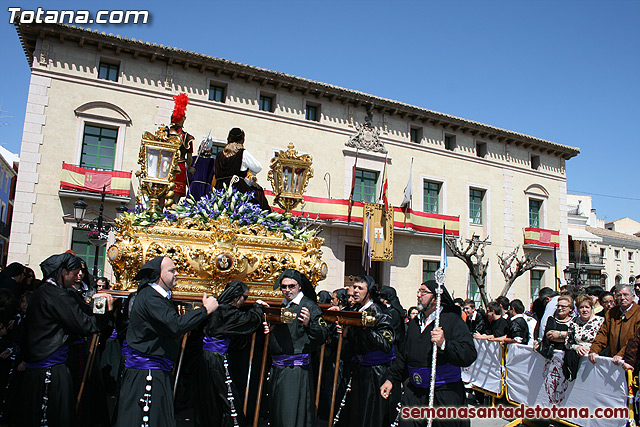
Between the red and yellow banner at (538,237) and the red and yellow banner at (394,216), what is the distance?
4.80 metres

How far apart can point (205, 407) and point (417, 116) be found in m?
20.0

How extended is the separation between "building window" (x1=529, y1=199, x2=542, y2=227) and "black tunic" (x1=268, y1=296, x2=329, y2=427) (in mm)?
24891

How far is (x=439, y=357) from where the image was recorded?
429 centimetres

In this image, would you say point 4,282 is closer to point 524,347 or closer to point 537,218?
point 524,347

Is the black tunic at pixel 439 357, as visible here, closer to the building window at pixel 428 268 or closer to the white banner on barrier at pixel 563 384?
the white banner on barrier at pixel 563 384

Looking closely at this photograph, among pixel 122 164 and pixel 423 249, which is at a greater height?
pixel 122 164

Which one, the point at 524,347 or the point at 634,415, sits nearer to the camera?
the point at 634,415

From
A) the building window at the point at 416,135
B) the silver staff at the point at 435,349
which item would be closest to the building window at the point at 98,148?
the building window at the point at 416,135

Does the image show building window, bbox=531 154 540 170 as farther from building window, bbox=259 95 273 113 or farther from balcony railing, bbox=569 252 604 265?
building window, bbox=259 95 273 113

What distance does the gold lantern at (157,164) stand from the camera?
5.31m

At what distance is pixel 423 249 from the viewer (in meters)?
22.5

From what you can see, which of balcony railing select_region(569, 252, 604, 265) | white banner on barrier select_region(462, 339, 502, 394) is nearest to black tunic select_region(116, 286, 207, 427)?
white banner on barrier select_region(462, 339, 502, 394)

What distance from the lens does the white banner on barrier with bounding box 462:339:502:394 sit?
785 cm

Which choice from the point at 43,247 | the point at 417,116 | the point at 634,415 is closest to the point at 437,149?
the point at 417,116
